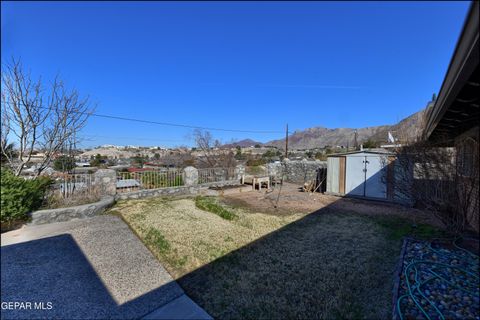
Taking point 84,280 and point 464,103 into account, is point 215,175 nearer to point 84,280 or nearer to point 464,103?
point 84,280

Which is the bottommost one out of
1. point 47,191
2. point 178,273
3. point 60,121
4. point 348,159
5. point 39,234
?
point 178,273

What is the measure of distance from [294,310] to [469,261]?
3.31 meters

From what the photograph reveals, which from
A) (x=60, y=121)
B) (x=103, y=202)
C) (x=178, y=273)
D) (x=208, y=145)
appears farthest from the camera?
(x=208, y=145)

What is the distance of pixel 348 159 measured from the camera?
9.55 metres

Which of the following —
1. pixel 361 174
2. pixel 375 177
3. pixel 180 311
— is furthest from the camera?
pixel 361 174

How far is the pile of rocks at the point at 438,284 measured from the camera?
2.57m

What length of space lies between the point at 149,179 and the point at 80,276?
19.9 feet

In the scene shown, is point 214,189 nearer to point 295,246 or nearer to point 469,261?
point 295,246

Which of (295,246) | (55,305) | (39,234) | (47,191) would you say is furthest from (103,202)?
(295,246)

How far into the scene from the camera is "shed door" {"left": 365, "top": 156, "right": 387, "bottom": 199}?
8.54 metres

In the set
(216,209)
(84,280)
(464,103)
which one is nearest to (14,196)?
(84,280)

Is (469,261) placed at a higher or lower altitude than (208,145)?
lower

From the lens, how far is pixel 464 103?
2.90 meters

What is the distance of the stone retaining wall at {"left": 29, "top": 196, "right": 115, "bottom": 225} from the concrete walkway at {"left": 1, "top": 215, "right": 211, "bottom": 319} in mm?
552
